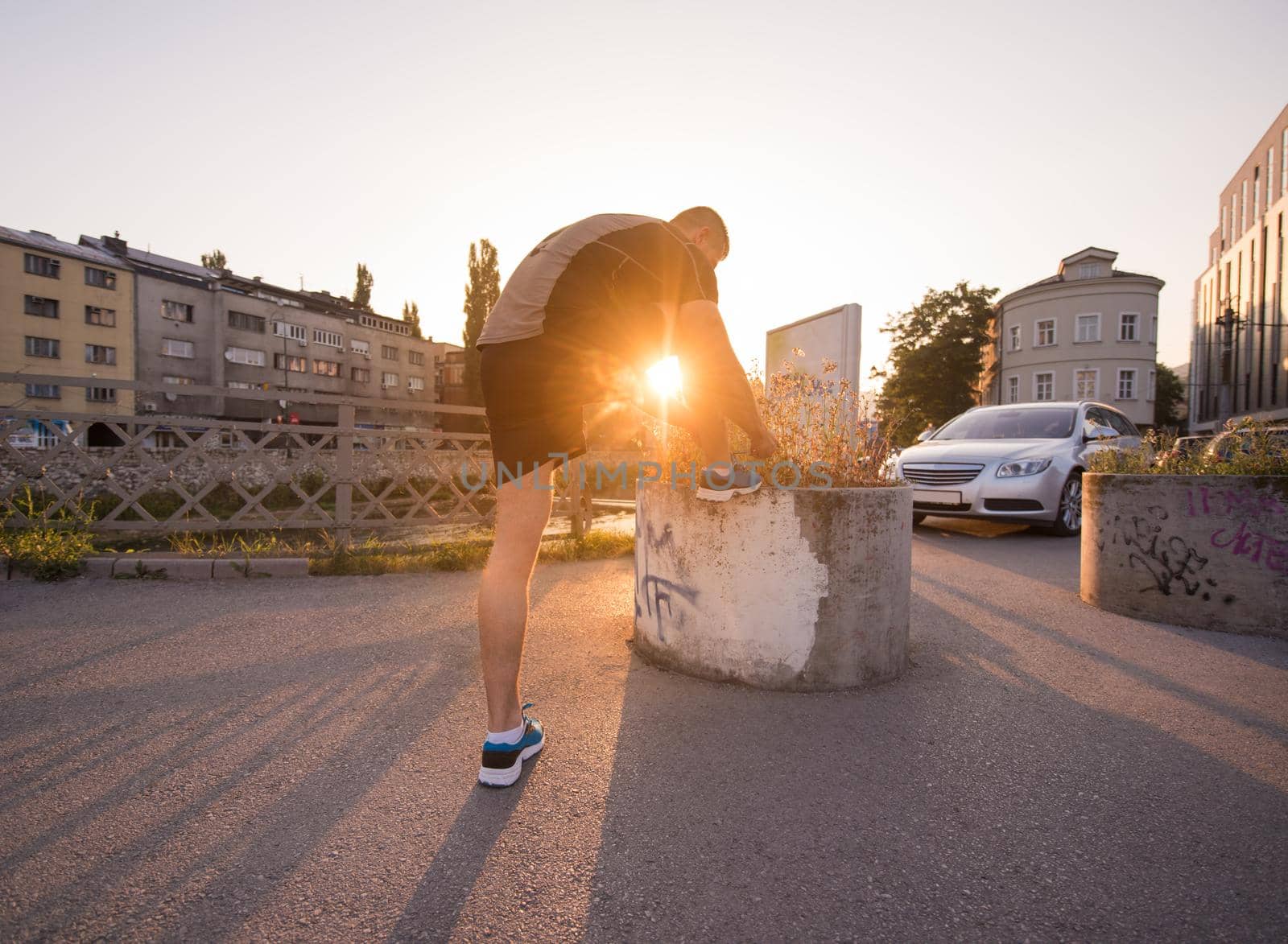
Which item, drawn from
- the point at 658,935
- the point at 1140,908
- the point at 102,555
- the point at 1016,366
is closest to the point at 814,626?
the point at 1140,908

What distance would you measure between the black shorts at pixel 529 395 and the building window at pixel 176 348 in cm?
5779

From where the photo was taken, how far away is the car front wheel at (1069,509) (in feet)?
24.9

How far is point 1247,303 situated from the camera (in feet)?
135

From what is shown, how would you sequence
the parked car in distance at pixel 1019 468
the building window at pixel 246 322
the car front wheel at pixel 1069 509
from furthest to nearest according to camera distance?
the building window at pixel 246 322 < the car front wheel at pixel 1069 509 < the parked car in distance at pixel 1019 468

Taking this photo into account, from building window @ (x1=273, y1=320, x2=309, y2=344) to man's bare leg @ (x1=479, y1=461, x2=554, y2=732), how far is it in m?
61.7

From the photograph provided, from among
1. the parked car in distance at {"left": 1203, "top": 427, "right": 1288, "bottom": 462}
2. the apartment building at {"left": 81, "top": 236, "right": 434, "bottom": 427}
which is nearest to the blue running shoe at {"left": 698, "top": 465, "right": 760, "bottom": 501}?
the parked car in distance at {"left": 1203, "top": 427, "right": 1288, "bottom": 462}

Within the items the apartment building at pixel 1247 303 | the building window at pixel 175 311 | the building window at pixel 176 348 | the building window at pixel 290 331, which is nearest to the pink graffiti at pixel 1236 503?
the apartment building at pixel 1247 303

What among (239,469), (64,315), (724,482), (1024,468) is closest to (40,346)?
(64,315)

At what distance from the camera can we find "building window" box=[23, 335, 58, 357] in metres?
40.6

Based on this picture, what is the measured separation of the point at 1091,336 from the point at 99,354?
6398 cm

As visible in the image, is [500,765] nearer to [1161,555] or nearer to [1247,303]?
[1161,555]

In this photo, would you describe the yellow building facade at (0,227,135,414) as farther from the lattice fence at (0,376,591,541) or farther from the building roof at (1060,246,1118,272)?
the building roof at (1060,246,1118,272)

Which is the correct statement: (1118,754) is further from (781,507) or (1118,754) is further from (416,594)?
(416,594)

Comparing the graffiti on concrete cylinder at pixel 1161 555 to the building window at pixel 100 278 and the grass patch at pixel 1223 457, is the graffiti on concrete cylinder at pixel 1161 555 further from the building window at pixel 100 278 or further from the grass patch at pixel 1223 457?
the building window at pixel 100 278
